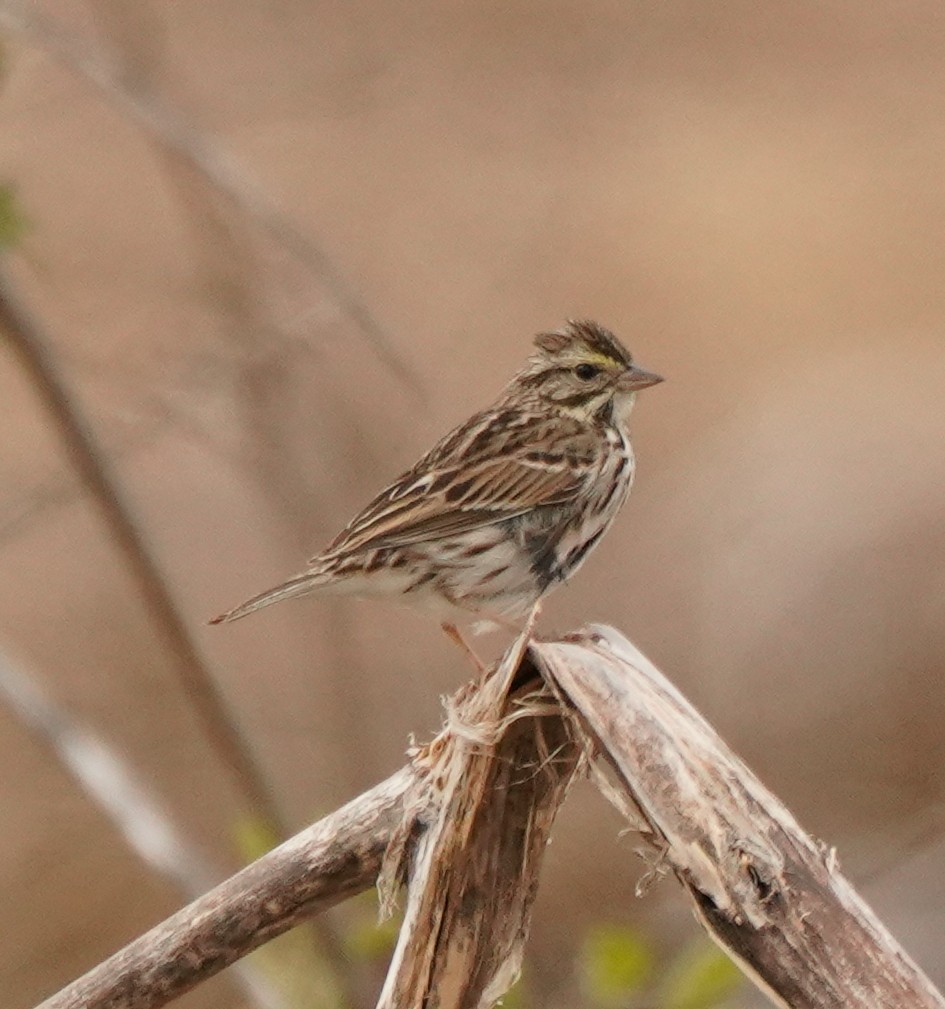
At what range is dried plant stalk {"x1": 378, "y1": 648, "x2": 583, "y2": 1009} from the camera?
285 cm

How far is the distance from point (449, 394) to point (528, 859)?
809cm

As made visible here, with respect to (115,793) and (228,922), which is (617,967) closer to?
(115,793)

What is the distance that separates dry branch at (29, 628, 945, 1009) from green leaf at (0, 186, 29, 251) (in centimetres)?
167

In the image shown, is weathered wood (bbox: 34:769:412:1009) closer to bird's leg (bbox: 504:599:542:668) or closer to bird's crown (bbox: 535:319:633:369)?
bird's leg (bbox: 504:599:542:668)

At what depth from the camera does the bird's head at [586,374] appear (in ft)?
18.2

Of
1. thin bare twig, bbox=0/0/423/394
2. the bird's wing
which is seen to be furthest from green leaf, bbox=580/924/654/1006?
thin bare twig, bbox=0/0/423/394

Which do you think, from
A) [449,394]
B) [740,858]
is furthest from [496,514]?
[449,394]

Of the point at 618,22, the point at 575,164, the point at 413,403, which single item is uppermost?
the point at 618,22

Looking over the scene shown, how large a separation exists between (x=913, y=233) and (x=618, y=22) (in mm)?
3557

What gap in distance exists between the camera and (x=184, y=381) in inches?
229

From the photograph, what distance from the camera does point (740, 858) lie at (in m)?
2.59

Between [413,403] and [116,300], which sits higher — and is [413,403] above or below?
below

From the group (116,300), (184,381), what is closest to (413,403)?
(116,300)

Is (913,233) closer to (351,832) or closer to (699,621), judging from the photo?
(699,621)
